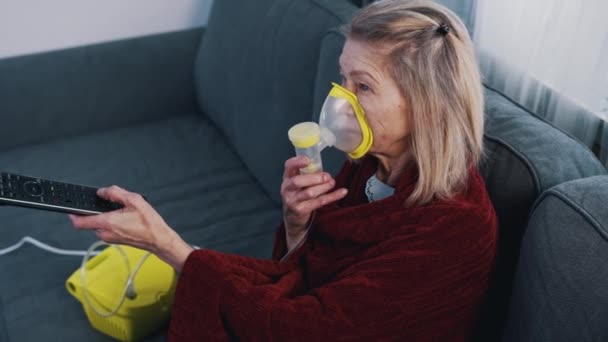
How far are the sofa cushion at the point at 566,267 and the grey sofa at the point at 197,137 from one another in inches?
3.7

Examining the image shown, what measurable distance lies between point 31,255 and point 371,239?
104 centimetres

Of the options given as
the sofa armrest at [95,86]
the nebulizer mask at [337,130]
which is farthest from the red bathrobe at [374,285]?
the sofa armrest at [95,86]

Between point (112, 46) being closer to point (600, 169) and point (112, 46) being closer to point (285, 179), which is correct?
point (285, 179)

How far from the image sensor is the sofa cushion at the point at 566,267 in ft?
2.79

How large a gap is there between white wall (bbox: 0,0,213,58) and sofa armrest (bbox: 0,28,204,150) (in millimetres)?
130

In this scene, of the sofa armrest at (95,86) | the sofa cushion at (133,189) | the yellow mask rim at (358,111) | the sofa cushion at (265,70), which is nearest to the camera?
the yellow mask rim at (358,111)

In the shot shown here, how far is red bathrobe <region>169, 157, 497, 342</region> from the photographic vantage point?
0.98 metres

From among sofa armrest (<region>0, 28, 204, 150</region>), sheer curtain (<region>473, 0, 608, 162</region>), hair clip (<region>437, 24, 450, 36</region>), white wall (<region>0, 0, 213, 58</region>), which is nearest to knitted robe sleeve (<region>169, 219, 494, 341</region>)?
hair clip (<region>437, 24, 450, 36</region>)

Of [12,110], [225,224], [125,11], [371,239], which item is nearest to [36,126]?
[12,110]

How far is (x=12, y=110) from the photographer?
2088 mm

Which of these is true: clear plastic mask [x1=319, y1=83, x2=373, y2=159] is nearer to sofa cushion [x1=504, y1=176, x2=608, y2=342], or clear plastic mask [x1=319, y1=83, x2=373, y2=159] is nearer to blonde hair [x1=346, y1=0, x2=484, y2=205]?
blonde hair [x1=346, y1=0, x2=484, y2=205]

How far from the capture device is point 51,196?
1.15 metres

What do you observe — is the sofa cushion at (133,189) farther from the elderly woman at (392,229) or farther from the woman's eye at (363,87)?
the woman's eye at (363,87)

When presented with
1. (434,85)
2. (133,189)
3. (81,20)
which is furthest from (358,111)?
(81,20)
